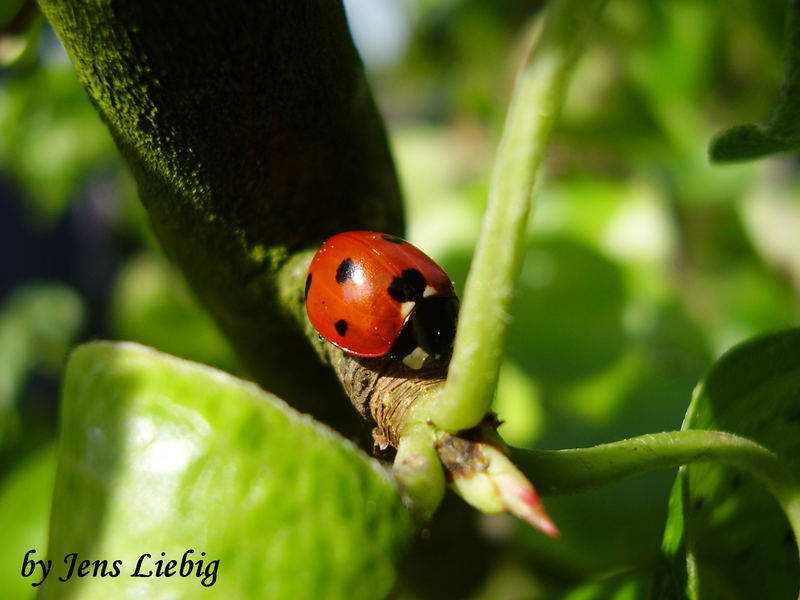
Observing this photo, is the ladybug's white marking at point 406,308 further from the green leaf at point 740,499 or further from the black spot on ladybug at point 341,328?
the green leaf at point 740,499

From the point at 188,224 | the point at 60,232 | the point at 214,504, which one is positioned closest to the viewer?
the point at 214,504

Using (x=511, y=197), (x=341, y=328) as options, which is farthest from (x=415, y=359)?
(x=511, y=197)

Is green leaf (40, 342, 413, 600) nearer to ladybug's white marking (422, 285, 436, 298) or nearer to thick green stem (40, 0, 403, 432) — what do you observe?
thick green stem (40, 0, 403, 432)

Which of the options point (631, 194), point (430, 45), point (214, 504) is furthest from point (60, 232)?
point (214, 504)

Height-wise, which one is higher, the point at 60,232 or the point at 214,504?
the point at 214,504

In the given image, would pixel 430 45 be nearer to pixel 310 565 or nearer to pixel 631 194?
pixel 631 194

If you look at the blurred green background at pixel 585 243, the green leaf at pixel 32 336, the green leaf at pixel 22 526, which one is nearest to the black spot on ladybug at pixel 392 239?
the blurred green background at pixel 585 243

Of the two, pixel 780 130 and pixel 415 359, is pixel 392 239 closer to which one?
pixel 415 359
